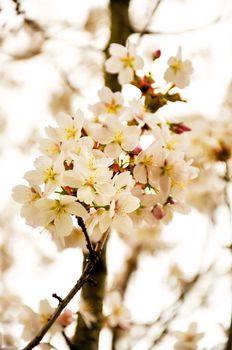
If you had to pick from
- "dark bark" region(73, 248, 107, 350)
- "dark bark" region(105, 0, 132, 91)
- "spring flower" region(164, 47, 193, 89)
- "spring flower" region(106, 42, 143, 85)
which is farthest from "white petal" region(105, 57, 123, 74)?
"dark bark" region(73, 248, 107, 350)

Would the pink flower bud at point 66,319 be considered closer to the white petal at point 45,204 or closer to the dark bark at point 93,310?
the dark bark at point 93,310

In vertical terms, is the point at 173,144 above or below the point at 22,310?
above

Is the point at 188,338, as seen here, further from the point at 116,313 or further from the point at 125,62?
the point at 125,62

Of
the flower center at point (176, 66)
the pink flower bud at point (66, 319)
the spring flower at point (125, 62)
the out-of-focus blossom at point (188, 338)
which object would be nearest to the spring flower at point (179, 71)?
the flower center at point (176, 66)

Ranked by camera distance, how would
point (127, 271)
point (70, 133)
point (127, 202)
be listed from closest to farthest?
1. point (127, 202)
2. point (70, 133)
3. point (127, 271)

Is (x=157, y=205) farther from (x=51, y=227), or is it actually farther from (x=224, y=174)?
(x=224, y=174)

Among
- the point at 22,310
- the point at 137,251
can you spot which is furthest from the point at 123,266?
the point at 22,310

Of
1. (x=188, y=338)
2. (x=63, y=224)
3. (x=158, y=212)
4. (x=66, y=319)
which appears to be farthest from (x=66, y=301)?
(x=188, y=338)
